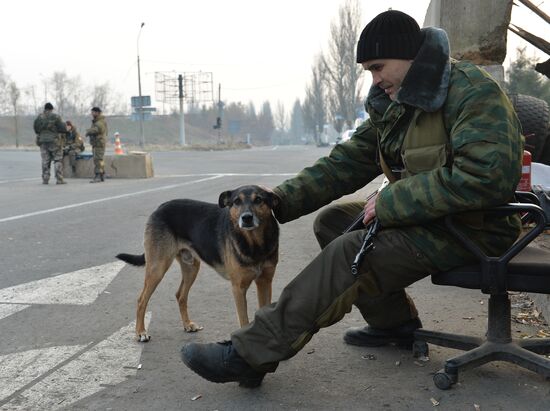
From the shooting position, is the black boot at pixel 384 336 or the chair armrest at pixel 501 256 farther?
the black boot at pixel 384 336

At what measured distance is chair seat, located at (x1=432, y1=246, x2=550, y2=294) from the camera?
2648mm

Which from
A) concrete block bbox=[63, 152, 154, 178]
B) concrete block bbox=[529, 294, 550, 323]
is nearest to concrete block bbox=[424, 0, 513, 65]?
concrete block bbox=[529, 294, 550, 323]

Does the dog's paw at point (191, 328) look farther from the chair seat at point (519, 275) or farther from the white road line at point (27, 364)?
the chair seat at point (519, 275)

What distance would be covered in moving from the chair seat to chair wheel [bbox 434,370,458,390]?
48 cm

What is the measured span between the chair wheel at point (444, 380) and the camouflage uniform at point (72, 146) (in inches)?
670

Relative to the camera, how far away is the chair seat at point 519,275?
2.65m

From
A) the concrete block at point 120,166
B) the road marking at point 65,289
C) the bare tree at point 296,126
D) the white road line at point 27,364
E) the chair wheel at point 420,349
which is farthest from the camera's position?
the bare tree at point 296,126

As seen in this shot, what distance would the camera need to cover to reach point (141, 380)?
3.17m

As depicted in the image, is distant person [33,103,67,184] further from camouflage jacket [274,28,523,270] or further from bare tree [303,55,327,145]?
bare tree [303,55,327,145]

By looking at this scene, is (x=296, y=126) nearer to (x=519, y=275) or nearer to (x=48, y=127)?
(x=48, y=127)

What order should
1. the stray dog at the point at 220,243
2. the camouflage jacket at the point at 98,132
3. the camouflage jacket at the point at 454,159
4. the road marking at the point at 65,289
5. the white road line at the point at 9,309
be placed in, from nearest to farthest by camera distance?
the camouflage jacket at the point at 454,159 < the stray dog at the point at 220,243 < the white road line at the point at 9,309 < the road marking at the point at 65,289 < the camouflage jacket at the point at 98,132

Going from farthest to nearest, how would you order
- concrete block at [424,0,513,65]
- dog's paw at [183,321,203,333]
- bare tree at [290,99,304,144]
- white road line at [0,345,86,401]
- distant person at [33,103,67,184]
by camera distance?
bare tree at [290,99,304,144], distant person at [33,103,67,184], concrete block at [424,0,513,65], dog's paw at [183,321,203,333], white road line at [0,345,86,401]

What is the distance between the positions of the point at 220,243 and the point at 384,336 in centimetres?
120

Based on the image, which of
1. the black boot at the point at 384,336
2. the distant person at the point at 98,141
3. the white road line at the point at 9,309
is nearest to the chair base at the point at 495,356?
the black boot at the point at 384,336
